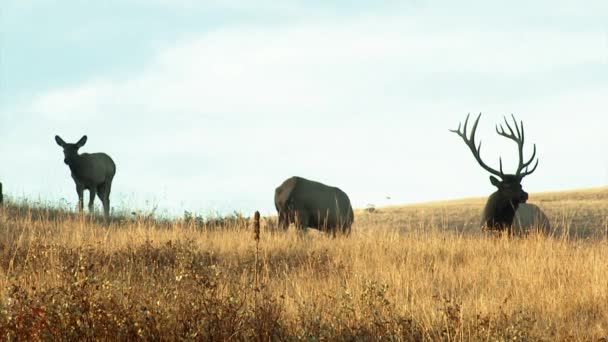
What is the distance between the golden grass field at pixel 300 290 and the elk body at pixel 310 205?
105 inches

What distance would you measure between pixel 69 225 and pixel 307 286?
7153 millimetres

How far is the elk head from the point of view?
14.5 metres

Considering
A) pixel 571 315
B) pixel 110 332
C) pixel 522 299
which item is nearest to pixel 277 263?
pixel 522 299

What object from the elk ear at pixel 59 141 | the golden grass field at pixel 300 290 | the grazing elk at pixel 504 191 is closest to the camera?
the golden grass field at pixel 300 290

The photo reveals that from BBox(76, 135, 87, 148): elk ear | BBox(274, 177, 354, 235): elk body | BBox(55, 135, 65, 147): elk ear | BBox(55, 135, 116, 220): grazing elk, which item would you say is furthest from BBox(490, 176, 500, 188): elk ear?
BBox(55, 135, 65, 147): elk ear

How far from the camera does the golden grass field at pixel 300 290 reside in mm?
4984

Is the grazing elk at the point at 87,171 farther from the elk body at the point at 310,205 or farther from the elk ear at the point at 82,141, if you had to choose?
the elk body at the point at 310,205

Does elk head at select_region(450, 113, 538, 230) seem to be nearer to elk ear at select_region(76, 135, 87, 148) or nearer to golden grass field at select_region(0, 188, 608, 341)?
golden grass field at select_region(0, 188, 608, 341)

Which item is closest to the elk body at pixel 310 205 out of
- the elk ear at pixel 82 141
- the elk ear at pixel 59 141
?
the elk ear at pixel 82 141

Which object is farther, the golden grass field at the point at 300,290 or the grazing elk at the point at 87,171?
the grazing elk at the point at 87,171

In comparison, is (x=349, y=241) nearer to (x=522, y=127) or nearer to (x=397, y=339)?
(x=522, y=127)

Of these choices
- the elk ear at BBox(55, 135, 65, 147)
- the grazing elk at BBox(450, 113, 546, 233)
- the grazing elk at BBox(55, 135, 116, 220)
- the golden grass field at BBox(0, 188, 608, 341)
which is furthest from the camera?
the elk ear at BBox(55, 135, 65, 147)

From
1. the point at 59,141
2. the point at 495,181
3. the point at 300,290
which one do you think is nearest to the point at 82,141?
the point at 59,141

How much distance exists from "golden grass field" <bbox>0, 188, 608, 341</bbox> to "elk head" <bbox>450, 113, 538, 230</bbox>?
2279 millimetres
